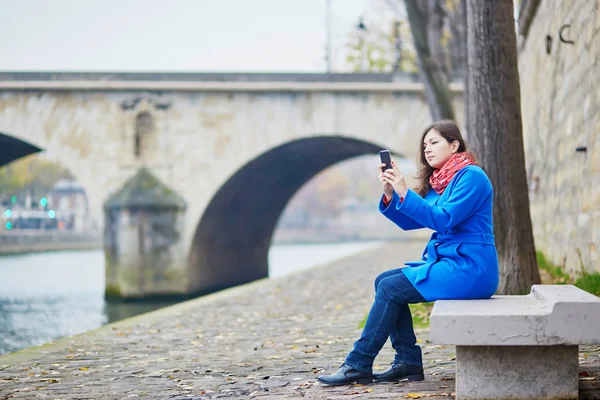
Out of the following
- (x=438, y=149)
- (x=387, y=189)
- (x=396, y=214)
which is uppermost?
(x=438, y=149)

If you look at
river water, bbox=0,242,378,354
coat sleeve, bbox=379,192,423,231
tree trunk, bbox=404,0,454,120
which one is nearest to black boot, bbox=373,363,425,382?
coat sleeve, bbox=379,192,423,231

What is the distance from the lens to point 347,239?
66938 millimetres

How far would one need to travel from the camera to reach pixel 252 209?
2466 cm

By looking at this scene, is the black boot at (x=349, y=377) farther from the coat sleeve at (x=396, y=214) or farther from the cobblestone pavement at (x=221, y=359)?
the coat sleeve at (x=396, y=214)

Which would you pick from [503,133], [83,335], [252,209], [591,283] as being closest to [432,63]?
[503,133]

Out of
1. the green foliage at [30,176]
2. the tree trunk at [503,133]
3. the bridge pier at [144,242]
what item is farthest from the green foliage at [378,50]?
the green foliage at [30,176]

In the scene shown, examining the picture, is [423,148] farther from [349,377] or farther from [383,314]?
[349,377]

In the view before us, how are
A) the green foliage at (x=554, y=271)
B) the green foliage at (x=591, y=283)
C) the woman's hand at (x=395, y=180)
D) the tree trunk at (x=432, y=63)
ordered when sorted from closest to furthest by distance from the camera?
the woman's hand at (x=395, y=180) → the green foliage at (x=591, y=283) → the green foliage at (x=554, y=271) → the tree trunk at (x=432, y=63)

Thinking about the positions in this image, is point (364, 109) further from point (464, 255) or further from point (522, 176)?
point (464, 255)

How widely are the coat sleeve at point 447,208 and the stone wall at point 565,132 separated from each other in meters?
3.05

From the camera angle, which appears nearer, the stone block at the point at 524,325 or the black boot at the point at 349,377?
the stone block at the point at 524,325

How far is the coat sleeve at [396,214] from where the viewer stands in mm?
4141

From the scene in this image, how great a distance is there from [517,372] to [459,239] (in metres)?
0.71

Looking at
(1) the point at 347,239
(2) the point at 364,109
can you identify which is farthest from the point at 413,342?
(1) the point at 347,239
